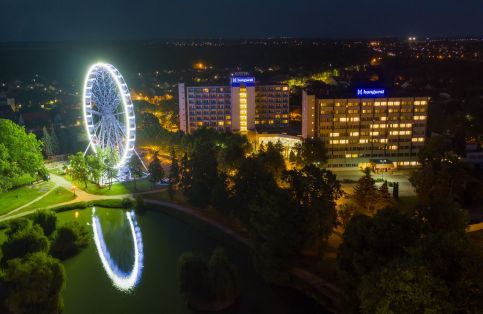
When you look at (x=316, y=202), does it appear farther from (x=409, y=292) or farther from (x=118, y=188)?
(x=118, y=188)

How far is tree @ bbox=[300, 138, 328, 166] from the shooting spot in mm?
42000

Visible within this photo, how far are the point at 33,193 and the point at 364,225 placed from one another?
96.8 ft

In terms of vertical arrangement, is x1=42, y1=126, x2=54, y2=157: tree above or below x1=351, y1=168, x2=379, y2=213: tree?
above

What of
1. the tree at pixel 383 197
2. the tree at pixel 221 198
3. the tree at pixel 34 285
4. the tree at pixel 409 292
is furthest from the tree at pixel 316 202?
the tree at pixel 34 285

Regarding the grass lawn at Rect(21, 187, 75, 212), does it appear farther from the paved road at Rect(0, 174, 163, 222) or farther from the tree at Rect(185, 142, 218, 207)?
the tree at Rect(185, 142, 218, 207)

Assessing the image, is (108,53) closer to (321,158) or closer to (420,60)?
(420,60)

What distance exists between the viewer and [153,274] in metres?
26.0

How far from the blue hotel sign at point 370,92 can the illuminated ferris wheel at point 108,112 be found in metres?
20.4

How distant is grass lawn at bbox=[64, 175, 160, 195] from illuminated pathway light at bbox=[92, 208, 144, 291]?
4.37 meters

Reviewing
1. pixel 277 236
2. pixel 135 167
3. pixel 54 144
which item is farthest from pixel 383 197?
pixel 54 144

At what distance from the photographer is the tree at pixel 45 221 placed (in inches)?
1110

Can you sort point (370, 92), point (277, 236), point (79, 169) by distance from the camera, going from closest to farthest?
point (277, 236) → point (79, 169) → point (370, 92)

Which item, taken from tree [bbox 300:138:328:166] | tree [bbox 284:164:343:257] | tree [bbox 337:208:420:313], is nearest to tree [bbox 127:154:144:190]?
tree [bbox 300:138:328:166]

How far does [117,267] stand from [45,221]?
17.3ft
